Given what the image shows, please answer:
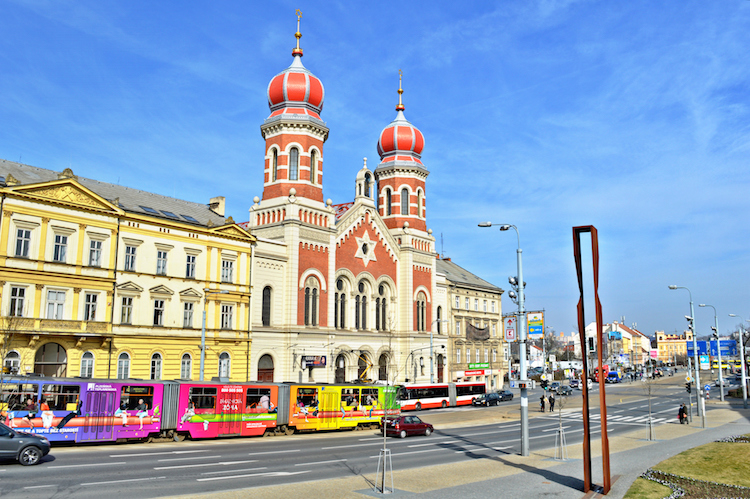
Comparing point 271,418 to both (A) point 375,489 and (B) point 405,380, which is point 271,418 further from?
(B) point 405,380

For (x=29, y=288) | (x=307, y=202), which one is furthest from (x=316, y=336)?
(x=29, y=288)

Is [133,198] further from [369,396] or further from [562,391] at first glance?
[562,391]

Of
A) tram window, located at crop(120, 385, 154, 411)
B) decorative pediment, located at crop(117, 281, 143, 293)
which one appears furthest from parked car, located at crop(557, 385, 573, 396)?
tram window, located at crop(120, 385, 154, 411)

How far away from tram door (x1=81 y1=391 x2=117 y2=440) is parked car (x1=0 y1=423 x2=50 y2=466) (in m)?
6.70

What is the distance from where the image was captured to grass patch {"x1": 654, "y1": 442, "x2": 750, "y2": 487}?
21.3m

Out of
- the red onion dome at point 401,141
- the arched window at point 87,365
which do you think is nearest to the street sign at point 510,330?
the arched window at point 87,365

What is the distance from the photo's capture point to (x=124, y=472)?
20719 mm

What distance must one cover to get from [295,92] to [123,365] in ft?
94.6

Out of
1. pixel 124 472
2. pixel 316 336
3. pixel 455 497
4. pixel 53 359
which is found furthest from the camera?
pixel 316 336

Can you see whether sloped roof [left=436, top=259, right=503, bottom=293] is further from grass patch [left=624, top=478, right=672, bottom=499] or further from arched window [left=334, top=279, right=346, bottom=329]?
grass patch [left=624, top=478, right=672, bottom=499]

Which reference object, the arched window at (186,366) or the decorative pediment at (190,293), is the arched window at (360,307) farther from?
the arched window at (186,366)

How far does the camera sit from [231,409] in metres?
32.8

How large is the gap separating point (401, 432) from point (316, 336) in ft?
66.9

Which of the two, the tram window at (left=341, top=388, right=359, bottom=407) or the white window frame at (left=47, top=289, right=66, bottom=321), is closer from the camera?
the white window frame at (left=47, top=289, right=66, bottom=321)
